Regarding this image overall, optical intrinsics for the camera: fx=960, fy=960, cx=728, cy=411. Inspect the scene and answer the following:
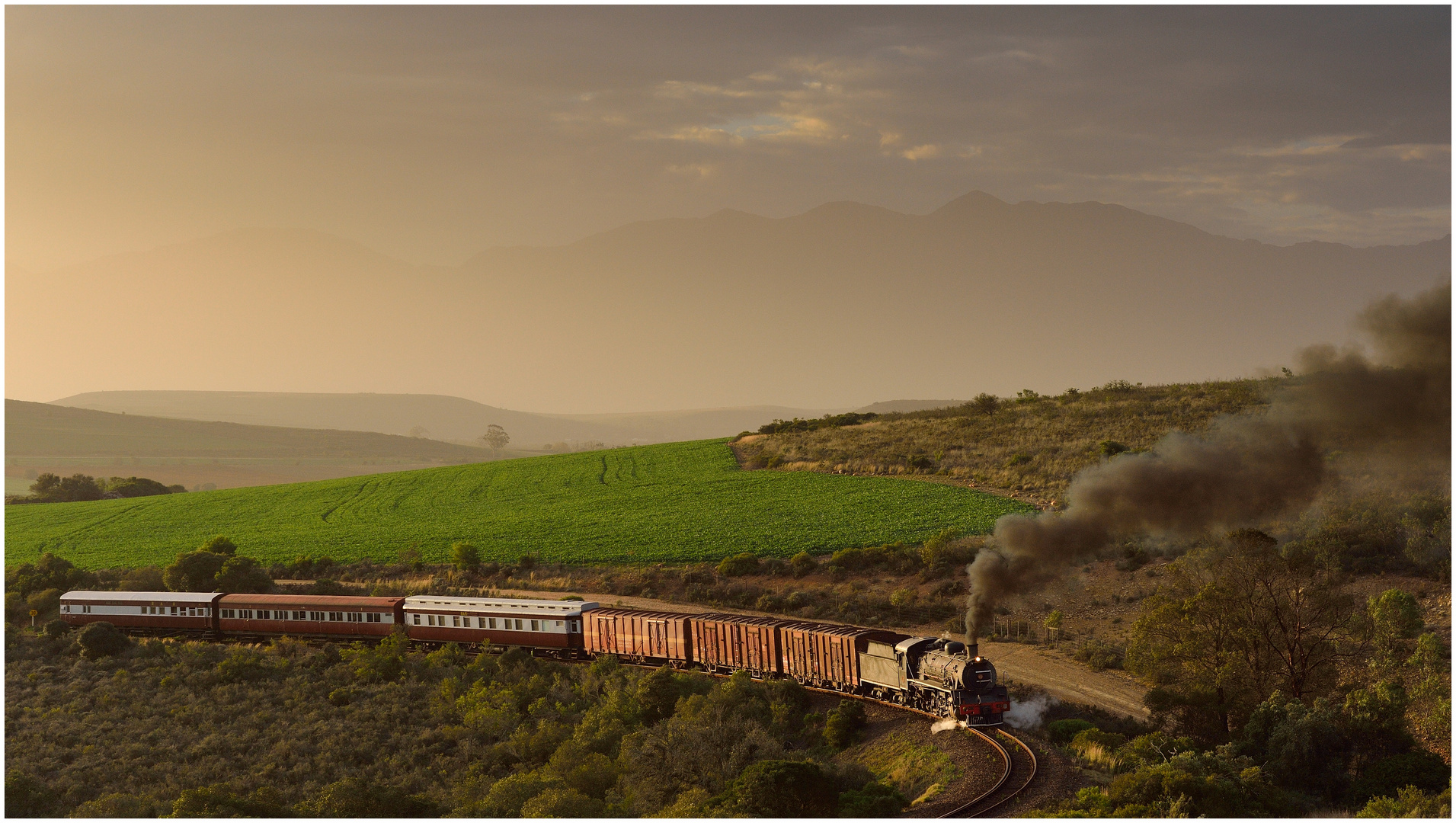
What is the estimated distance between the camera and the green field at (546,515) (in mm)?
62094

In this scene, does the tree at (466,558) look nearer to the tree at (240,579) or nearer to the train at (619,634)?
the tree at (240,579)

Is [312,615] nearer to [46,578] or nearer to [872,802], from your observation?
[46,578]

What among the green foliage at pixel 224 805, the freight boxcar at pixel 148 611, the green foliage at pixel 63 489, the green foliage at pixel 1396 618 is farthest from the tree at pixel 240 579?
the green foliage at pixel 63 489

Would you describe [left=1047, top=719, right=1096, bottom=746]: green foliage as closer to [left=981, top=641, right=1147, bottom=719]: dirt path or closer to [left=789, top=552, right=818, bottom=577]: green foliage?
[left=981, top=641, right=1147, bottom=719]: dirt path

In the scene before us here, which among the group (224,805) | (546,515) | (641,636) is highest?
(546,515)

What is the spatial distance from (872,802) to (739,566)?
32240 millimetres

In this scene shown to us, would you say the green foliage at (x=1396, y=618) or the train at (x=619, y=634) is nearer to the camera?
the train at (x=619, y=634)

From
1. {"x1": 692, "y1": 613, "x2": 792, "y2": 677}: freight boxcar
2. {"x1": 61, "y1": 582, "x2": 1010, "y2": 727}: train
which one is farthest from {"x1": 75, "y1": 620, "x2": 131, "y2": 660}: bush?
{"x1": 692, "y1": 613, "x2": 792, "y2": 677}: freight boxcar

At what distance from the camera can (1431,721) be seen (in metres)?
27.2

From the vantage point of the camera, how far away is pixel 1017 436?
266 feet

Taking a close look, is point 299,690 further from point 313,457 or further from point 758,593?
point 313,457

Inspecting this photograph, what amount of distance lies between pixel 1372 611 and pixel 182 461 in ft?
627

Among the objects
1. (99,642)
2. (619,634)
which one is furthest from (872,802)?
(99,642)

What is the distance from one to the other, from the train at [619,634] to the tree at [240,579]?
5694mm
